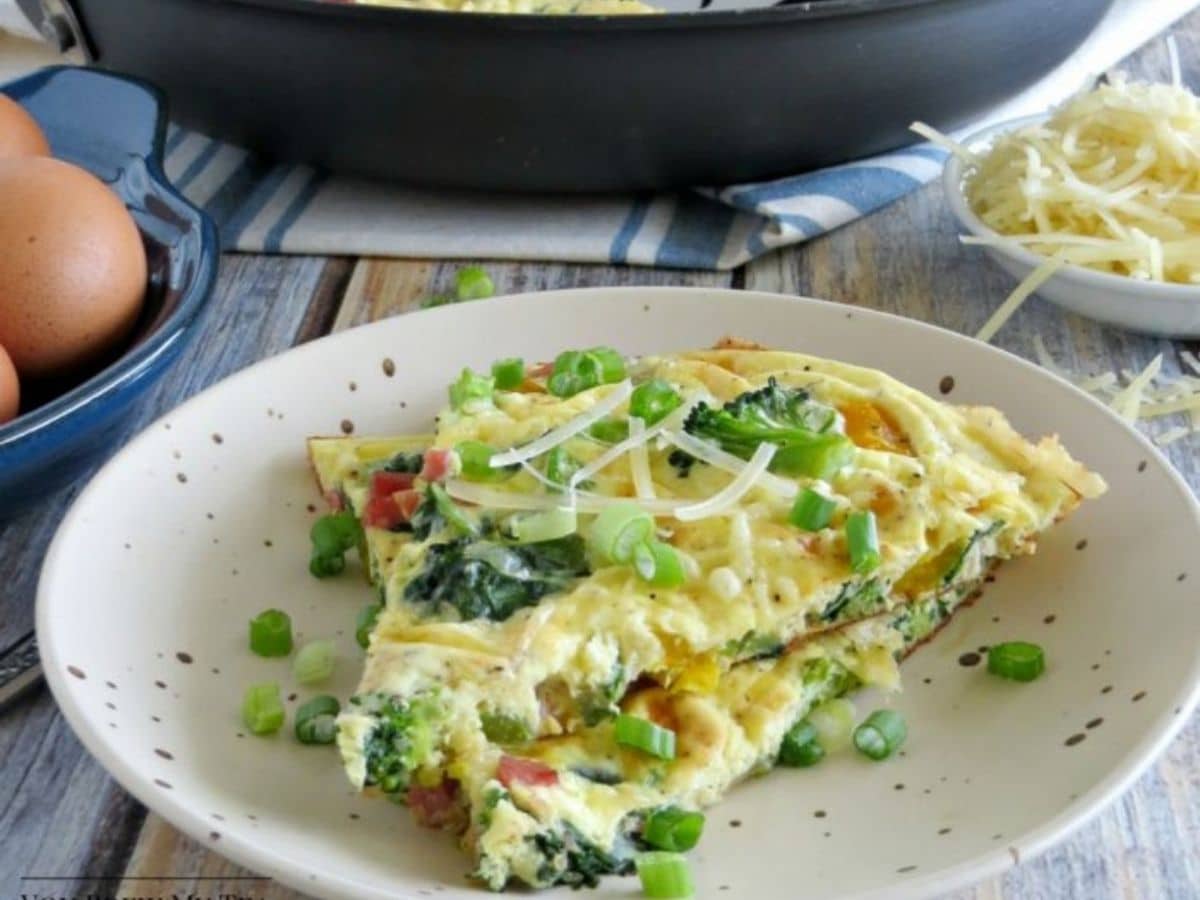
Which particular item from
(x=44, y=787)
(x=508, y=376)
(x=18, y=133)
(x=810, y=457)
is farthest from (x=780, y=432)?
(x=18, y=133)

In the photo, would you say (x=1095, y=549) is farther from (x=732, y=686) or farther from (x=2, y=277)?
(x=2, y=277)

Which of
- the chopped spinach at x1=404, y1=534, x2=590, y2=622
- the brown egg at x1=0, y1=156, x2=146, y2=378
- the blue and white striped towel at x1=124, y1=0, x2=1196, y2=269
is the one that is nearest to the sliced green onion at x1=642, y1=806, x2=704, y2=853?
the chopped spinach at x1=404, y1=534, x2=590, y2=622

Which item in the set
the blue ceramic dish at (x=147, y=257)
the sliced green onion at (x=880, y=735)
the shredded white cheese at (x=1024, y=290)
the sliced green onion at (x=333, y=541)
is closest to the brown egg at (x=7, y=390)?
the blue ceramic dish at (x=147, y=257)

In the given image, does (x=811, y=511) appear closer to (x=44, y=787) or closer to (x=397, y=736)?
(x=397, y=736)

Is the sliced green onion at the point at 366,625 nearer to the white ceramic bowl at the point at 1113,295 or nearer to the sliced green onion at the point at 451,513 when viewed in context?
the sliced green onion at the point at 451,513

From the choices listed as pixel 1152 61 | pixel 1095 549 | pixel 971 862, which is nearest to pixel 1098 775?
pixel 971 862

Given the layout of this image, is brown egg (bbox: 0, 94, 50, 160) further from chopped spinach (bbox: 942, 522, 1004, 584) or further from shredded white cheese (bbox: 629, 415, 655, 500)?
chopped spinach (bbox: 942, 522, 1004, 584)
